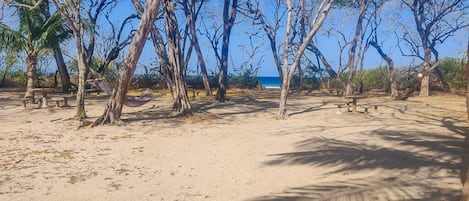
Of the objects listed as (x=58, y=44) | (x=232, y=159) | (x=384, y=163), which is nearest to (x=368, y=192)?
(x=384, y=163)

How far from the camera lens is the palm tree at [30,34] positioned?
1227 centimetres

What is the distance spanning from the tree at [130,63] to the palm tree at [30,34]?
16.6 ft

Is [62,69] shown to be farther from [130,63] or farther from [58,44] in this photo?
[130,63]

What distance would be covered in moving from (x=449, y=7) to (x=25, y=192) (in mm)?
17765

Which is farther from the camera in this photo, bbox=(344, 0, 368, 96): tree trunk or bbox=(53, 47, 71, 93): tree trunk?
bbox=(53, 47, 71, 93): tree trunk

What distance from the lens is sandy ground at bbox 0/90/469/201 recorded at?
4.01m

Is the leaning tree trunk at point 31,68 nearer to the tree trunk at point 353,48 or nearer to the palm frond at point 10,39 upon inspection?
the palm frond at point 10,39

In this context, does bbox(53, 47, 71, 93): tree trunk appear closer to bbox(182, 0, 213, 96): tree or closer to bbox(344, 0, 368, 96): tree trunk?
bbox(182, 0, 213, 96): tree

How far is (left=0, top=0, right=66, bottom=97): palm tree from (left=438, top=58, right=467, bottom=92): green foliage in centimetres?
1440

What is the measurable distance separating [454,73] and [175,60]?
13.6 meters

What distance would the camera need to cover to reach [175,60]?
9648 millimetres

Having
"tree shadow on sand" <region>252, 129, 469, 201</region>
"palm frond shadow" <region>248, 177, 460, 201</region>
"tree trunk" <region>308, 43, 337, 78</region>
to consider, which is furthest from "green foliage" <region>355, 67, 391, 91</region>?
"palm frond shadow" <region>248, 177, 460, 201</region>

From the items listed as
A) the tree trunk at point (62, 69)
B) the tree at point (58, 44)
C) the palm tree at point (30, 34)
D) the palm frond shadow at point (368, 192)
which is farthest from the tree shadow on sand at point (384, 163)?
the tree trunk at point (62, 69)

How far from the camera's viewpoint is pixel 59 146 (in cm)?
635
